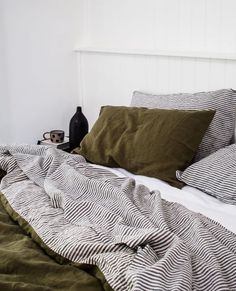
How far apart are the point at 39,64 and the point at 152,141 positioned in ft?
4.31

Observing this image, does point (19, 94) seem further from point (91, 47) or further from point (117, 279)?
point (117, 279)

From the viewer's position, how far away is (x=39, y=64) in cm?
281

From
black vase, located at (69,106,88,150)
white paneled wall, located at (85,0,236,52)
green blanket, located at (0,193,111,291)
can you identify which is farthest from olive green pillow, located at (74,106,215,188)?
green blanket, located at (0,193,111,291)

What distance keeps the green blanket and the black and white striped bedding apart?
0.10 feet

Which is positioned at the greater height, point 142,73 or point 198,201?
point 142,73

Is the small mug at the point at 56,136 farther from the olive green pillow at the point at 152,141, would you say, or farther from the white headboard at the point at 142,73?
the olive green pillow at the point at 152,141

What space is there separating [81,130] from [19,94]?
0.50m

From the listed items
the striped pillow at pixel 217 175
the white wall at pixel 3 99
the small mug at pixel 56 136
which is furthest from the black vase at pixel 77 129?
the striped pillow at pixel 217 175

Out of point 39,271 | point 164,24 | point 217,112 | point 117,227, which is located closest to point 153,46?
point 164,24

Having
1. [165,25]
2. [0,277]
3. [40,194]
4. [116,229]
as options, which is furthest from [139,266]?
[165,25]

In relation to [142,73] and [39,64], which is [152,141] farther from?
[39,64]

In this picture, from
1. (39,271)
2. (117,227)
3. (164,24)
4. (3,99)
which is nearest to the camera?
(39,271)

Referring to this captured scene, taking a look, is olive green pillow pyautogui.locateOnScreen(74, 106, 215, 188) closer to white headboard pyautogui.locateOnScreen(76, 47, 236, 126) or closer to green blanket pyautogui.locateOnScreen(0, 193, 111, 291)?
white headboard pyautogui.locateOnScreen(76, 47, 236, 126)

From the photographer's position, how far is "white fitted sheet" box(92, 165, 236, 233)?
4.82 feet
